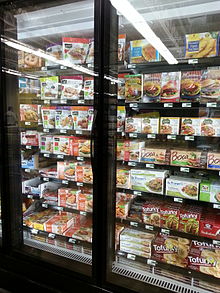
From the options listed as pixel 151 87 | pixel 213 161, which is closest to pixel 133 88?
pixel 151 87

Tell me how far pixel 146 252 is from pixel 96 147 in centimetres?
90

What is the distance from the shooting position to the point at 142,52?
5.16 ft

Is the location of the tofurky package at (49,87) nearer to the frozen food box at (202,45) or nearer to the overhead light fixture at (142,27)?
the overhead light fixture at (142,27)

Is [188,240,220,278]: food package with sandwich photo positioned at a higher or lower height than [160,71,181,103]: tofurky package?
lower

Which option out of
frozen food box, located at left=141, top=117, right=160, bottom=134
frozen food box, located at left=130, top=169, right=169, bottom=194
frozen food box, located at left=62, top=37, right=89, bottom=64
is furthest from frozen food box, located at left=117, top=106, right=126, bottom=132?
frozen food box, located at left=62, top=37, right=89, bottom=64

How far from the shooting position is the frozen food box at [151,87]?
61.7 inches

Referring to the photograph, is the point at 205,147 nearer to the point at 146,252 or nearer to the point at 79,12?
the point at 146,252

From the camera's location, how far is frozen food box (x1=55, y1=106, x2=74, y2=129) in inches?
73.2

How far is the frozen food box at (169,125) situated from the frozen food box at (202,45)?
44 cm

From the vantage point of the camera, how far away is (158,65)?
160 centimetres

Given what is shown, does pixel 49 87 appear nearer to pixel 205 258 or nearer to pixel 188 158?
pixel 188 158

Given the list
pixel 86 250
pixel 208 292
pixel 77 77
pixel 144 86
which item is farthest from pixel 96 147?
pixel 208 292

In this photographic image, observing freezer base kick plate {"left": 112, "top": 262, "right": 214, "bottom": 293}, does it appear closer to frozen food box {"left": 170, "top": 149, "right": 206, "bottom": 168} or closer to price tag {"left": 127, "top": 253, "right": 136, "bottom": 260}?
price tag {"left": 127, "top": 253, "right": 136, "bottom": 260}

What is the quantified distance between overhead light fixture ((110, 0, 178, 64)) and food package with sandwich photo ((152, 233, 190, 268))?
1.30m
